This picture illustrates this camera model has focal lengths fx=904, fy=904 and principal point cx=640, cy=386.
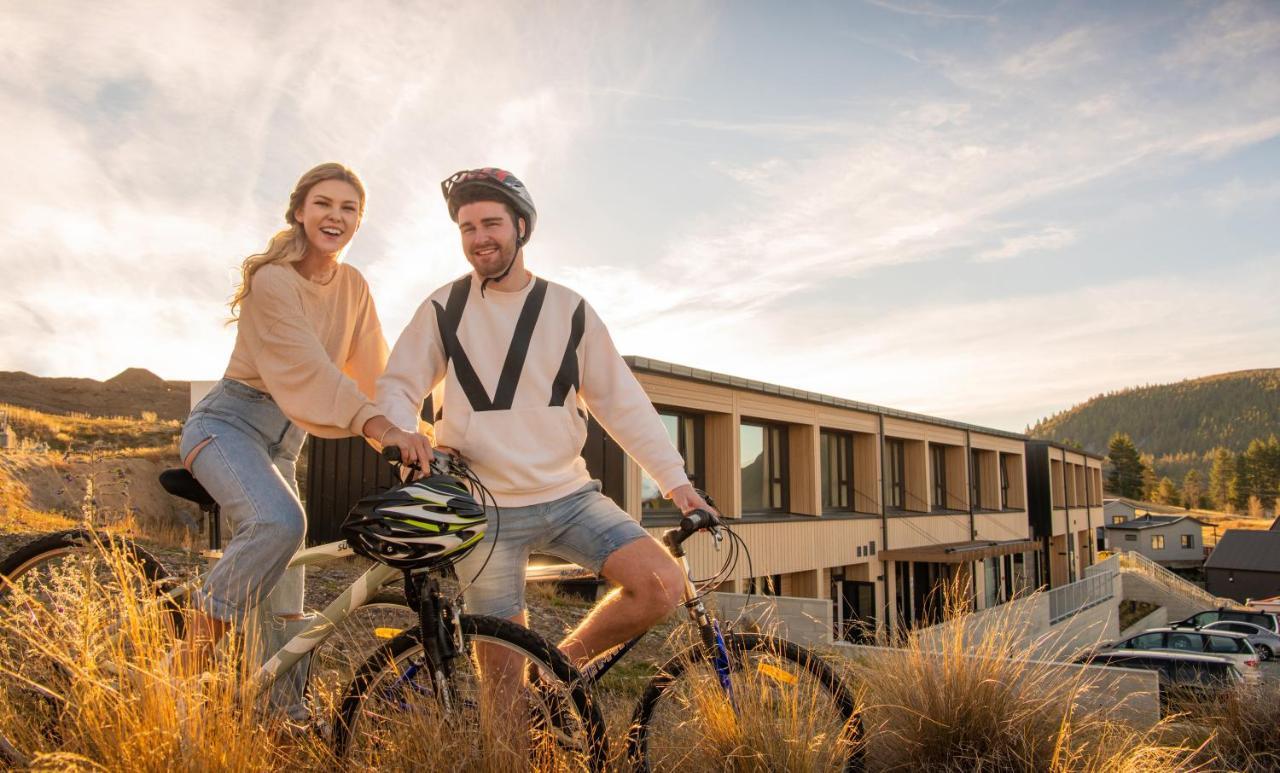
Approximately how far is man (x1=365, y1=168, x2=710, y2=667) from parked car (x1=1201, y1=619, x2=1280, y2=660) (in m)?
24.4

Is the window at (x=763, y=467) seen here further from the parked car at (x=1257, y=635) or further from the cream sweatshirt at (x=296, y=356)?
the cream sweatshirt at (x=296, y=356)

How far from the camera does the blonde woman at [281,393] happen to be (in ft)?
9.58

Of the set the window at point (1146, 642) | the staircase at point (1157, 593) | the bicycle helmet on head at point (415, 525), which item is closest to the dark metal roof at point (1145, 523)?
the staircase at point (1157, 593)

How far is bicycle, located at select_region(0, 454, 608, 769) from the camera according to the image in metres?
2.58

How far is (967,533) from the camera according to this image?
30156 mm

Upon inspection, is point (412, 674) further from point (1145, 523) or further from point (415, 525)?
point (1145, 523)

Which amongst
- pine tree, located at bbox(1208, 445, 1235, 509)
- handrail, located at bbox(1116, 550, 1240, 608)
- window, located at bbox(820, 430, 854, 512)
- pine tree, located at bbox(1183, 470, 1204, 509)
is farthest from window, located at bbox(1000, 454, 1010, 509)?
pine tree, located at bbox(1208, 445, 1235, 509)

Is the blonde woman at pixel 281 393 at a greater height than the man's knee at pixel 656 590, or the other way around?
the blonde woman at pixel 281 393

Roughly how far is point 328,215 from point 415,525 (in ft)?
4.32

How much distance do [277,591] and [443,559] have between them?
107 centimetres

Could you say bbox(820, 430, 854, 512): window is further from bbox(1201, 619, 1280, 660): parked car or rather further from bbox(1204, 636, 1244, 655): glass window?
bbox(1201, 619, 1280, 660): parked car

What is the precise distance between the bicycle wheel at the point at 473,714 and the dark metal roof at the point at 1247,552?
224 ft

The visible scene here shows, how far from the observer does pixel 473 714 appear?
263 cm

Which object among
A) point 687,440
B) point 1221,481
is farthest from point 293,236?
point 1221,481
